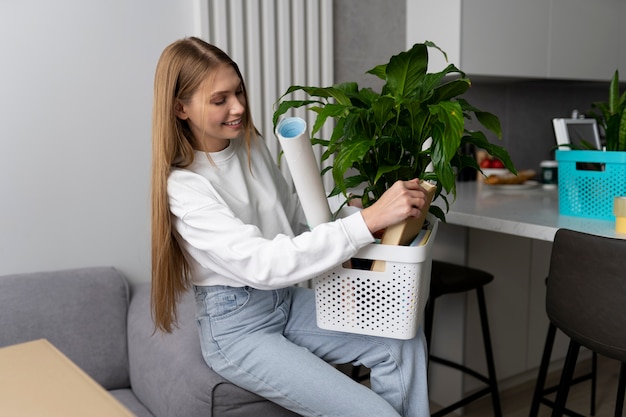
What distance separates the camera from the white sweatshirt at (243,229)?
50.0 inches

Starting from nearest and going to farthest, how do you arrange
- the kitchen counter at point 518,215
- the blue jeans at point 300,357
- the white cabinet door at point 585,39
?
1. the blue jeans at point 300,357
2. the kitchen counter at point 518,215
3. the white cabinet door at point 585,39

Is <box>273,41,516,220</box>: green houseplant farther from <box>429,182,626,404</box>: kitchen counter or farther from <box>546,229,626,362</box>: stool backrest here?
<box>429,182,626,404</box>: kitchen counter

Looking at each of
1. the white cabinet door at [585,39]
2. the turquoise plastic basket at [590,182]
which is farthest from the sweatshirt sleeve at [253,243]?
the white cabinet door at [585,39]

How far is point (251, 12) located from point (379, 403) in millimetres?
1549

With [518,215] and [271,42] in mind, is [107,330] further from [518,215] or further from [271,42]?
[518,215]

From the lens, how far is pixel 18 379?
0.92 meters

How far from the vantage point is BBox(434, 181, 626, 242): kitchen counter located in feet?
5.84

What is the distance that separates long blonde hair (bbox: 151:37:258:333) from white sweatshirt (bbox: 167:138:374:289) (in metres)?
0.03

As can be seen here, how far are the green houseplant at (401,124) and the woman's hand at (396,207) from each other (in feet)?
0.19

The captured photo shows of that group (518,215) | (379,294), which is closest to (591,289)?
(518,215)

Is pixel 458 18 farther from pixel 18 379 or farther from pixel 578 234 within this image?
pixel 18 379

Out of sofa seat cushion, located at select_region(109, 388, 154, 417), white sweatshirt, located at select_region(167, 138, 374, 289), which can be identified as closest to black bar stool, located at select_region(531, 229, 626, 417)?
white sweatshirt, located at select_region(167, 138, 374, 289)

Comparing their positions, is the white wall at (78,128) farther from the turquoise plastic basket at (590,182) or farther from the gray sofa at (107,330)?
the turquoise plastic basket at (590,182)

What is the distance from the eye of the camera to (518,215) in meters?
1.96
